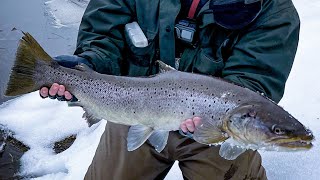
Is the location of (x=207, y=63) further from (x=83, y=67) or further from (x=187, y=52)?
(x=83, y=67)

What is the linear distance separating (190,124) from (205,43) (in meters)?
0.60

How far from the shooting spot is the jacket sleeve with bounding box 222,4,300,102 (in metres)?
2.18

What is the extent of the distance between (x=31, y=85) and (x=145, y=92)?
0.52m

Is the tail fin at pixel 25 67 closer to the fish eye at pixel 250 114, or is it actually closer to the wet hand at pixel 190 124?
the wet hand at pixel 190 124

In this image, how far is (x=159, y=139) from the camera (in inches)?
80.8

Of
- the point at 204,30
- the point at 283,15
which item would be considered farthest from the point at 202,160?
the point at 283,15

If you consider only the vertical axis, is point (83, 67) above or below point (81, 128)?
above

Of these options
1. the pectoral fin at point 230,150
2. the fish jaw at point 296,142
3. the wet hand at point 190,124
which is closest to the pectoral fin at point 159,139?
the wet hand at point 190,124

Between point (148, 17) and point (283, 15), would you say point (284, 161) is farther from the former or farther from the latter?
point (148, 17)

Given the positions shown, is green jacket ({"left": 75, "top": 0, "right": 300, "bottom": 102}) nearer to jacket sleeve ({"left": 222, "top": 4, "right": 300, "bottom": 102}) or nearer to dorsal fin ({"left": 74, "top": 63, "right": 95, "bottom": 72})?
jacket sleeve ({"left": 222, "top": 4, "right": 300, "bottom": 102})

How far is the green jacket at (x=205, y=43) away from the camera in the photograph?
7.23ft

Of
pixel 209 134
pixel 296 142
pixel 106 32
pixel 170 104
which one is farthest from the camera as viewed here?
pixel 106 32

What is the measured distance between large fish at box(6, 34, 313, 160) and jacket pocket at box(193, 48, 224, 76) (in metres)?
0.33

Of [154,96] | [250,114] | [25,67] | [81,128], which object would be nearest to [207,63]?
[154,96]
